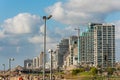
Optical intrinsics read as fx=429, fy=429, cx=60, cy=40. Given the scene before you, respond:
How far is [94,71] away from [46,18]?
12967 centimetres

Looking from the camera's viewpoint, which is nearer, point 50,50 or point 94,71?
point 50,50

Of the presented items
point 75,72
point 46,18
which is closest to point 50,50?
point 46,18

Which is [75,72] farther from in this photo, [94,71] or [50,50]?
[50,50]

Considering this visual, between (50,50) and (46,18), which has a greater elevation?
(46,18)

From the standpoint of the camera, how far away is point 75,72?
184 m

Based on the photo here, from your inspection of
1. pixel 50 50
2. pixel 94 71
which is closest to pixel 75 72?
pixel 94 71

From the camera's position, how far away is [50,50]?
47.1 meters

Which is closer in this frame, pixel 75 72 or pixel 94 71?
pixel 94 71

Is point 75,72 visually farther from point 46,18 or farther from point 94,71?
point 46,18

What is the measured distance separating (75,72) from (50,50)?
137340mm

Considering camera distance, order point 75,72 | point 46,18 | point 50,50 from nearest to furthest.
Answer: point 46,18 < point 50,50 < point 75,72

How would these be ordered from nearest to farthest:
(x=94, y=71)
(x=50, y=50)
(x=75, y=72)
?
(x=50, y=50) → (x=94, y=71) → (x=75, y=72)

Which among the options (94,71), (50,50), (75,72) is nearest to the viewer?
(50,50)

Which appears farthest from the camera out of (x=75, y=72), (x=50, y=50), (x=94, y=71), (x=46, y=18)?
(x=75, y=72)
